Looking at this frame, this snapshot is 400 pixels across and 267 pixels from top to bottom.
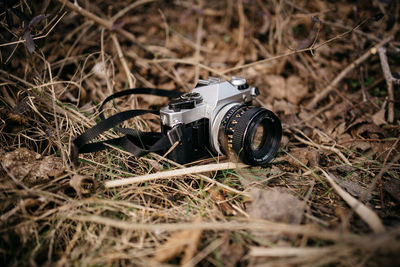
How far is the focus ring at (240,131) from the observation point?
1.47 metres

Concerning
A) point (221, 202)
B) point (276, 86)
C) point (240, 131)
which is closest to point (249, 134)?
point (240, 131)

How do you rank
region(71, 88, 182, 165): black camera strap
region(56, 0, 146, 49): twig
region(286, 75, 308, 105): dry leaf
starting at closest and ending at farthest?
region(71, 88, 182, 165): black camera strap, region(56, 0, 146, 49): twig, region(286, 75, 308, 105): dry leaf

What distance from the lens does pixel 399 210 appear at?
1.29m

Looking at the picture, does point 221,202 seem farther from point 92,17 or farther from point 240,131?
point 92,17

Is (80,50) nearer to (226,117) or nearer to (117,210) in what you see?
(226,117)

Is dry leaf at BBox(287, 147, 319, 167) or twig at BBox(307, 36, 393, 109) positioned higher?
twig at BBox(307, 36, 393, 109)

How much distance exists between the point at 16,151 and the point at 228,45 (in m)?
2.43

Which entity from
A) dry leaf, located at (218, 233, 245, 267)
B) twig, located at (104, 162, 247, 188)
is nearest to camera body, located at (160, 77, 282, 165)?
twig, located at (104, 162, 247, 188)

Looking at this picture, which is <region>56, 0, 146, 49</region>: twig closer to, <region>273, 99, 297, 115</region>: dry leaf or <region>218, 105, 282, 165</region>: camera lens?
<region>218, 105, 282, 165</region>: camera lens

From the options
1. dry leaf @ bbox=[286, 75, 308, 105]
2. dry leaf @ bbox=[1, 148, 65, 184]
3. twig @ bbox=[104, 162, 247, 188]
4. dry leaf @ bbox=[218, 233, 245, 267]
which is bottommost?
dry leaf @ bbox=[218, 233, 245, 267]

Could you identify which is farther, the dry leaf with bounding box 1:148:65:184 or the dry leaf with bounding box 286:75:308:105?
the dry leaf with bounding box 286:75:308:105

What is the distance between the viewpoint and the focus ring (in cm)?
147

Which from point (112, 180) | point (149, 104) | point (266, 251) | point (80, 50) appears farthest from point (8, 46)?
point (266, 251)

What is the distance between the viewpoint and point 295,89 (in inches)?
95.3
